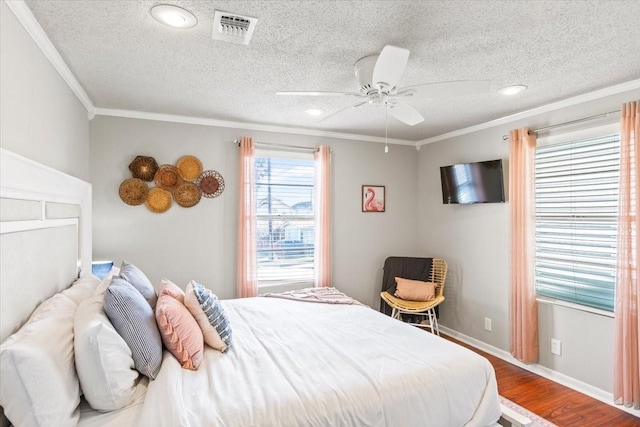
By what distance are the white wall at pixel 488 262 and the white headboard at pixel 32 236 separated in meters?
3.79

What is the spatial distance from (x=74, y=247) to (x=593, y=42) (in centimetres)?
353

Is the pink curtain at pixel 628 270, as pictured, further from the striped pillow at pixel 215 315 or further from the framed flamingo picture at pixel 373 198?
the striped pillow at pixel 215 315

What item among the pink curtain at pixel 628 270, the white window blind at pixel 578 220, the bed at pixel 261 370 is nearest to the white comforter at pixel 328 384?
the bed at pixel 261 370

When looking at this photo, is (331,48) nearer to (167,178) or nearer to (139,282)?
(139,282)

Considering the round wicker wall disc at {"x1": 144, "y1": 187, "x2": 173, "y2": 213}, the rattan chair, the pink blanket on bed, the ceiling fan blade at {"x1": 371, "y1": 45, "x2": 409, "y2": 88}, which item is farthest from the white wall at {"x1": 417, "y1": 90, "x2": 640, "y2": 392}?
the round wicker wall disc at {"x1": 144, "y1": 187, "x2": 173, "y2": 213}

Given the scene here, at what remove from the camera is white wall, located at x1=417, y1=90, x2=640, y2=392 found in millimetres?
2859

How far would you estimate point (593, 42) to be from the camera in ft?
6.50

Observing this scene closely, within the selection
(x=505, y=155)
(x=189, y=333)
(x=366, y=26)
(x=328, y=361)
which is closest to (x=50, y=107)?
(x=189, y=333)

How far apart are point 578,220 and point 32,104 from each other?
3990 millimetres

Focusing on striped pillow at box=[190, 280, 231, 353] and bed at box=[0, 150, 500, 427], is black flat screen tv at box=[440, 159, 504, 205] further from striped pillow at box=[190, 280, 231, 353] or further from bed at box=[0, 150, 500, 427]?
striped pillow at box=[190, 280, 231, 353]

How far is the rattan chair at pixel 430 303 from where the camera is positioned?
12.4 ft

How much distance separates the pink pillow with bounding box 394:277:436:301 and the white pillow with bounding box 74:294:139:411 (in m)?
3.07

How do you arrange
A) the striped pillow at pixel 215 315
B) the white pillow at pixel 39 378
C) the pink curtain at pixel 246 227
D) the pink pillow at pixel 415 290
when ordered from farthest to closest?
the pink pillow at pixel 415 290
the pink curtain at pixel 246 227
the striped pillow at pixel 215 315
the white pillow at pixel 39 378

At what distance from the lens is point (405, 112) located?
8.25ft
